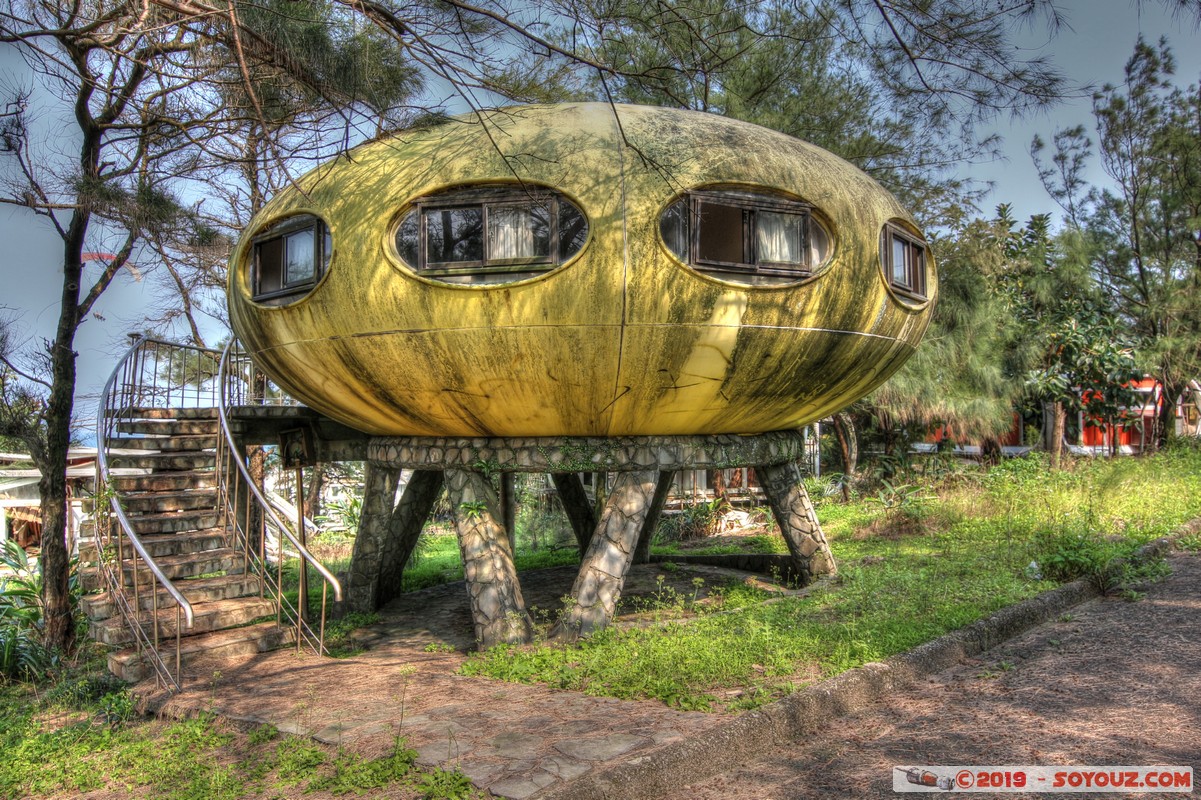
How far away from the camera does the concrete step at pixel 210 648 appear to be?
7.47m

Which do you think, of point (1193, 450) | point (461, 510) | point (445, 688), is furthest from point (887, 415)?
point (445, 688)

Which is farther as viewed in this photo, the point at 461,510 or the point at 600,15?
the point at 461,510

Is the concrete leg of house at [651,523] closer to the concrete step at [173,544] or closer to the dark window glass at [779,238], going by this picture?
the dark window glass at [779,238]

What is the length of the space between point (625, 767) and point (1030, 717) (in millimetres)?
2929

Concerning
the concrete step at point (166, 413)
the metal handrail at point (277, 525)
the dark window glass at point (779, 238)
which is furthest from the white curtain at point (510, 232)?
the concrete step at point (166, 413)

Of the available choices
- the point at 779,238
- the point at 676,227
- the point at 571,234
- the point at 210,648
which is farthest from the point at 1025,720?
the point at 210,648

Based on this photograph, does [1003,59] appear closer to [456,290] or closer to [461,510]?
[456,290]

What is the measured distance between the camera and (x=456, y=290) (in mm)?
7555

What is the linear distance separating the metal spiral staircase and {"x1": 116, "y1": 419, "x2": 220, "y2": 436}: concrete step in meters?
0.01

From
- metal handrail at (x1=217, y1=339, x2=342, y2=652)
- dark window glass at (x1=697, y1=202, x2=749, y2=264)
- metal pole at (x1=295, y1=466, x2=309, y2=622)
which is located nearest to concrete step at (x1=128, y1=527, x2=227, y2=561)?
metal handrail at (x1=217, y1=339, x2=342, y2=652)

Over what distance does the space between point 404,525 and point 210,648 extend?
3862 mm

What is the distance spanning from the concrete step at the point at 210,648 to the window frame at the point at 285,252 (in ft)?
10.4

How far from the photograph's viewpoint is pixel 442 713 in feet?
19.9

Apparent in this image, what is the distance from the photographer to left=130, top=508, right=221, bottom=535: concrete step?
9.12 m
